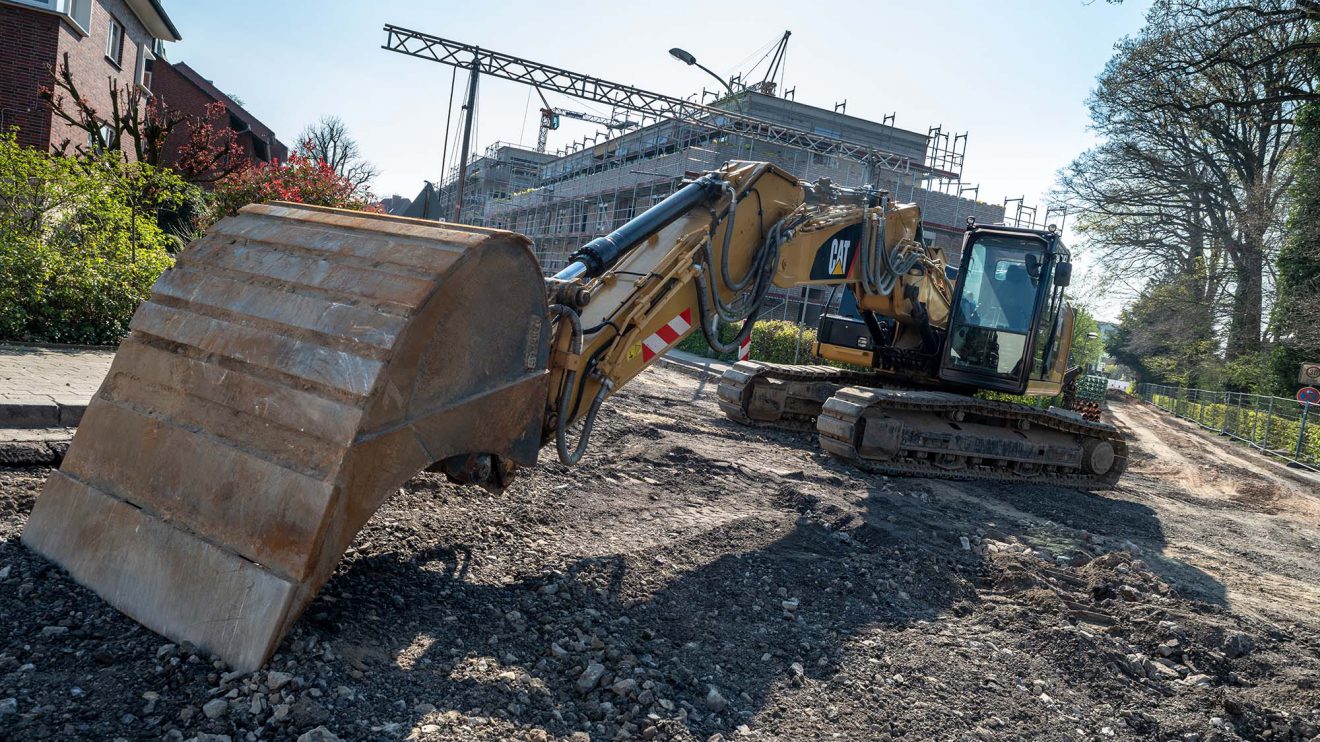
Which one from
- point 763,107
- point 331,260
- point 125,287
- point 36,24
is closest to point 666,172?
point 763,107

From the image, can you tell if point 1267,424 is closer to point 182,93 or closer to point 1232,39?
point 1232,39

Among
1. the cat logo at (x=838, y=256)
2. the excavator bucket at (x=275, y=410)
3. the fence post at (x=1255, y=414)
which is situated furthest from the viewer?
the fence post at (x=1255, y=414)

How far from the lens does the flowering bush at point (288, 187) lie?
16.5 metres

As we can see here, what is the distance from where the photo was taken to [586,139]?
5050 centimetres

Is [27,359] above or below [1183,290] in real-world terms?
below

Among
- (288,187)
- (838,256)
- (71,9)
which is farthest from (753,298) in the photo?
(71,9)

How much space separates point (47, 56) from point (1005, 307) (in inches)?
762

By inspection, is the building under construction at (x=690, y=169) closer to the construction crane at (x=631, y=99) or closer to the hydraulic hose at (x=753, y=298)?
the construction crane at (x=631, y=99)

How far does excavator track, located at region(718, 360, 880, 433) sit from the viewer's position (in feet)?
36.4

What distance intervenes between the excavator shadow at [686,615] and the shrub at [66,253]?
6646mm

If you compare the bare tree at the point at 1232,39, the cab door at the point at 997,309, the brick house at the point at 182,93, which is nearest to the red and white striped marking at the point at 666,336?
the cab door at the point at 997,309

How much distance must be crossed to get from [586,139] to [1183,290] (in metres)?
31.2

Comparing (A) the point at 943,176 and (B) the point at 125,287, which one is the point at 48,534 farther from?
(A) the point at 943,176

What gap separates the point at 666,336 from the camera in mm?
5602
